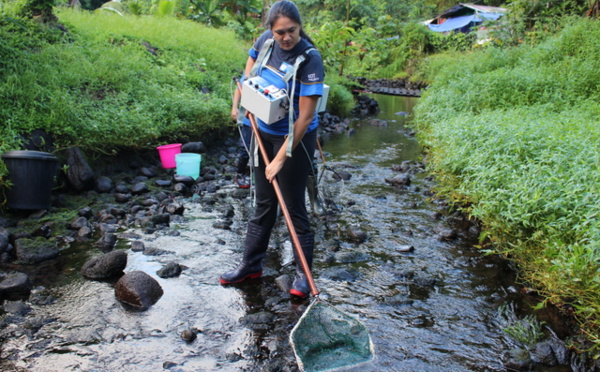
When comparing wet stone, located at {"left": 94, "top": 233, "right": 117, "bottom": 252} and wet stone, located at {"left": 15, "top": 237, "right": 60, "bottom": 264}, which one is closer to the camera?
wet stone, located at {"left": 15, "top": 237, "right": 60, "bottom": 264}

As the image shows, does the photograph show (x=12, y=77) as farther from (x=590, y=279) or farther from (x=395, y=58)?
(x=395, y=58)

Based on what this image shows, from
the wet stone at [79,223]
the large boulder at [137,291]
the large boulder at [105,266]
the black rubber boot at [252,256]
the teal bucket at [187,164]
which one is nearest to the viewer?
the large boulder at [137,291]

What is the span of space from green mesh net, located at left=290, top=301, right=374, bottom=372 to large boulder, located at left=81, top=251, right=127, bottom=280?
1.93m

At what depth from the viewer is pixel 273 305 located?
365 cm

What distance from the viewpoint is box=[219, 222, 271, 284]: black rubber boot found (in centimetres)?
376

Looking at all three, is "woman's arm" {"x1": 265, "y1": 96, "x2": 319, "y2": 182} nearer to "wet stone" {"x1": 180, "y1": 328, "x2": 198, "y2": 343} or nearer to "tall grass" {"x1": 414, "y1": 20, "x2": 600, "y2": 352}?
"wet stone" {"x1": 180, "y1": 328, "x2": 198, "y2": 343}

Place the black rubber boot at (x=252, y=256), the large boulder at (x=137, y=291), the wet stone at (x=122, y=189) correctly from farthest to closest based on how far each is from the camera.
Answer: the wet stone at (x=122, y=189) → the black rubber boot at (x=252, y=256) → the large boulder at (x=137, y=291)

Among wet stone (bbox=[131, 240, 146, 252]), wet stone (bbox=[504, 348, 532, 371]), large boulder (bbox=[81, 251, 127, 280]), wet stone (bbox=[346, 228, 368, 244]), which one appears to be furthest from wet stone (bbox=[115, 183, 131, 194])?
wet stone (bbox=[504, 348, 532, 371])

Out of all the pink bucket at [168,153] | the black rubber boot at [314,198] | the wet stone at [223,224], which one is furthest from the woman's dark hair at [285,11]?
the pink bucket at [168,153]

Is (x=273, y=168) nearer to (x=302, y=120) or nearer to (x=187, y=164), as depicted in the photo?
(x=302, y=120)

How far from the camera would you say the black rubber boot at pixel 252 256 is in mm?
3762

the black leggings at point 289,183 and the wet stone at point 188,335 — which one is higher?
the black leggings at point 289,183

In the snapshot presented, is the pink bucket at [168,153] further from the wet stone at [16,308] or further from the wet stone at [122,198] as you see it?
the wet stone at [16,308]

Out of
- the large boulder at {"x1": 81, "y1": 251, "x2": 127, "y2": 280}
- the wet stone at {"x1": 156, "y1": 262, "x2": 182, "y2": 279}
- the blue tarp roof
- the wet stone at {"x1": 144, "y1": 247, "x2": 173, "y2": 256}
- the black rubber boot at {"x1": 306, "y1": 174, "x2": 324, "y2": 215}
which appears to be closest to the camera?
the large boulder at {"x1": 81, "y1": 251, "x2": 127, "y2": 280}
